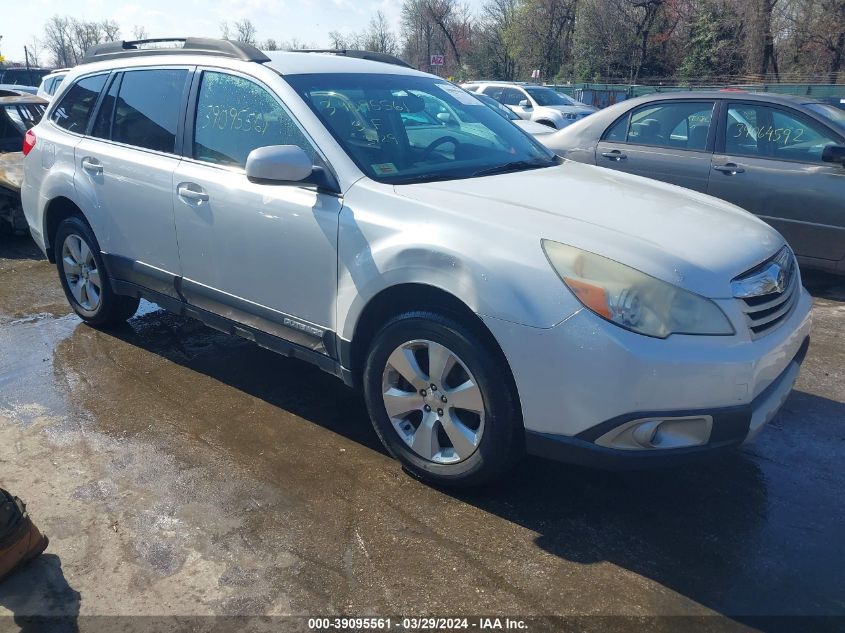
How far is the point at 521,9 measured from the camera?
50.6 meters

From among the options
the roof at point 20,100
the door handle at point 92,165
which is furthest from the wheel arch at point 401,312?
the roof at point 20,100

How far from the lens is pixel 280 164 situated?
10.5 feet

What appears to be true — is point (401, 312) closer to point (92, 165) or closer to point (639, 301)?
point (639, 301)

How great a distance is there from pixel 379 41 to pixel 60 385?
66.0 metres

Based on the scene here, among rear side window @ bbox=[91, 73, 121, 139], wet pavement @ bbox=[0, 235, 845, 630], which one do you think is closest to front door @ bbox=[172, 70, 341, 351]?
wet pavement @ bbox=[0, 235, 845, 630]

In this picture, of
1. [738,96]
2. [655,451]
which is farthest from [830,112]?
[655,451]

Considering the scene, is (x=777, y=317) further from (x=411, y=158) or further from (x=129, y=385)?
(x=129, y=385)

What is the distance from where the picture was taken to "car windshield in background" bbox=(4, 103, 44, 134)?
8820 millimetres

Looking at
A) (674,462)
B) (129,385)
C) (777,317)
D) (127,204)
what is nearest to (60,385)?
(129,385)

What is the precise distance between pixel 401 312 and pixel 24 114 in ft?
25.7

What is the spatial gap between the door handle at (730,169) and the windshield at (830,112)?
0.70 meters

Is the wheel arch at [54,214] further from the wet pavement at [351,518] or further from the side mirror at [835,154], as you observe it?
the side mirror at [835,154]

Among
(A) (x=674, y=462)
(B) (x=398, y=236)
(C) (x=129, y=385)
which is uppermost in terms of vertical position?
(B) (x=398, y=236)

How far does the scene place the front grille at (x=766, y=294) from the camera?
111 inches
